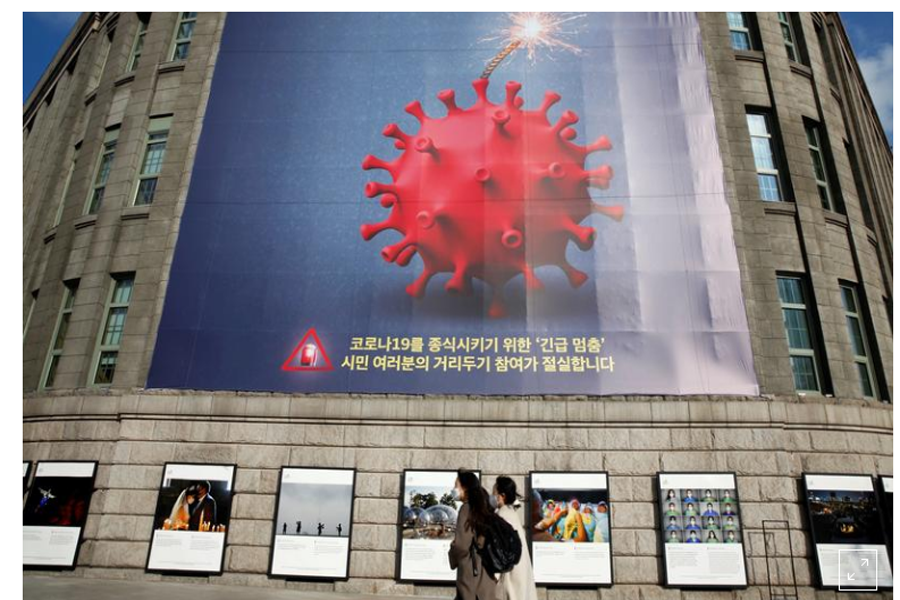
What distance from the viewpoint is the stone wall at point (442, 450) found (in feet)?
39.1

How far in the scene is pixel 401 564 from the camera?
11.7 meters

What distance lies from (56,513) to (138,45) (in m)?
13.8

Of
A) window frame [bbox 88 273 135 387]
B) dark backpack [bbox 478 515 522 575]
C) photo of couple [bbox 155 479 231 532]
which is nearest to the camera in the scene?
dark backpack [bbox 478 515 522 575]

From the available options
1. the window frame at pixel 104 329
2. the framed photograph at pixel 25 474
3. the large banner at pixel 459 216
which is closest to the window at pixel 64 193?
the window frame at pixel 104 329

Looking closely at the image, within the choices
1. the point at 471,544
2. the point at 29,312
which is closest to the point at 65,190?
the point at 29,312

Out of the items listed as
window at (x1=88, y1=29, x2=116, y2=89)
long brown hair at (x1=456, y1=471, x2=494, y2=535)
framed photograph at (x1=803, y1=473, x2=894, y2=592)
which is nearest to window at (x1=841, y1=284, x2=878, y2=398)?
framed photograph at (x1=803, y1=473, x2=894, y2=592)

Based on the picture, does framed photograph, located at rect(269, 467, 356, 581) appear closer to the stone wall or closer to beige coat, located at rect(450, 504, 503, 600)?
the stone wall

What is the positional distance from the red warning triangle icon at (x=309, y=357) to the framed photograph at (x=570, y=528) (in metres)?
5.06

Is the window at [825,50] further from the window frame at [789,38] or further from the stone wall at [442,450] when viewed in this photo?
the stone wall at [442,450]

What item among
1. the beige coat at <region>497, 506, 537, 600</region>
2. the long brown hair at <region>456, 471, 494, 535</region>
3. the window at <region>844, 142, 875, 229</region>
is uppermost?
the window at <region>844, 142, 875, 229</region>

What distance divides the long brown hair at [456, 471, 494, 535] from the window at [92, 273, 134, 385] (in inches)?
453

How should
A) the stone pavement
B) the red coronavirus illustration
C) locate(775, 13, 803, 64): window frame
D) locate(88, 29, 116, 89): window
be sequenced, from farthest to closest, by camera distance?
locate(88, 29, 116, 89): window < locate(775, 13, 803, 64): window frame < the red coronavirus illustration < the stone pavement

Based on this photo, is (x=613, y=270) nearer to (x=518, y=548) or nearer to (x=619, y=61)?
(x=619, y=61)

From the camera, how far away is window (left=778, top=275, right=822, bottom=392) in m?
13.5
